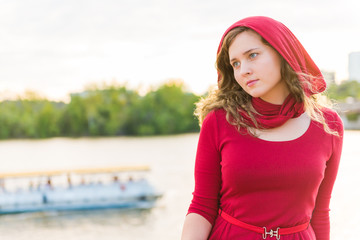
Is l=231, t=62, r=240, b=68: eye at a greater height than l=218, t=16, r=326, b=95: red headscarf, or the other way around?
l=218, t=16, r=326, b=95: red headscarf

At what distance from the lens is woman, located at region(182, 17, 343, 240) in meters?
1.01

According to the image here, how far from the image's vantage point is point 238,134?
3.45 ft

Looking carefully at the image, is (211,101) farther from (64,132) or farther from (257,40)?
(64,132)

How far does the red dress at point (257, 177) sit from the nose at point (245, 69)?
0.12m

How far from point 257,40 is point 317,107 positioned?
280 millimetres

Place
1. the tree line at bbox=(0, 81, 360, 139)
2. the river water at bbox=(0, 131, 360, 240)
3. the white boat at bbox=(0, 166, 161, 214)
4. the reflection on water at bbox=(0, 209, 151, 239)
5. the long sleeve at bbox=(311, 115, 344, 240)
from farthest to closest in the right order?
1. the tree line at bbox=(0, 81, 360, 139)
2. the white boat at bbox=(0, 166, 161, 214)
3. the river water at bbox=(0, 131, 360, 240)
4. the reflection on water at bbox=(0, 209, 151, 239)
5. the long sleeve at bbox=(311, 115, 344, 240)

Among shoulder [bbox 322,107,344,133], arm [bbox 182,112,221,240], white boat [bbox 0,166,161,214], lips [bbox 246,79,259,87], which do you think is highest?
lips [bbox 246,79,259,87]

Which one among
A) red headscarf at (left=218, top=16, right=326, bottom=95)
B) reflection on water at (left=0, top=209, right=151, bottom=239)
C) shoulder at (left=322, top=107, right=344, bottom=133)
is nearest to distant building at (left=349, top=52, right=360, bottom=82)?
shoulder at (left=322, top=107, right=344, bottom=133)

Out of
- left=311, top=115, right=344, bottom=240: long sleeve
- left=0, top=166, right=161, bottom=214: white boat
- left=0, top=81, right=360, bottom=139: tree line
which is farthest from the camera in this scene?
left=0, top=81, right=360, bottom=139: tree line

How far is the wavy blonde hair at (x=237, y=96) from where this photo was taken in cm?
106

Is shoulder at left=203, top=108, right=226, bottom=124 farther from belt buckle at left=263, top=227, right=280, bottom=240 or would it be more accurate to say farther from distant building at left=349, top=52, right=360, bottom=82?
distant building at left=349, top=52, right=360, bottom=82

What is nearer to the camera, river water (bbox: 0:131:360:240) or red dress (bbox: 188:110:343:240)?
red dress (bbox: 188:110:343:240)

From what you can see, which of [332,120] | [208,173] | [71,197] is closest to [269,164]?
[208,173]

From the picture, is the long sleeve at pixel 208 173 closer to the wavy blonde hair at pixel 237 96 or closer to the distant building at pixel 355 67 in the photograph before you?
the wavy blonde hair at pixel 237 96
